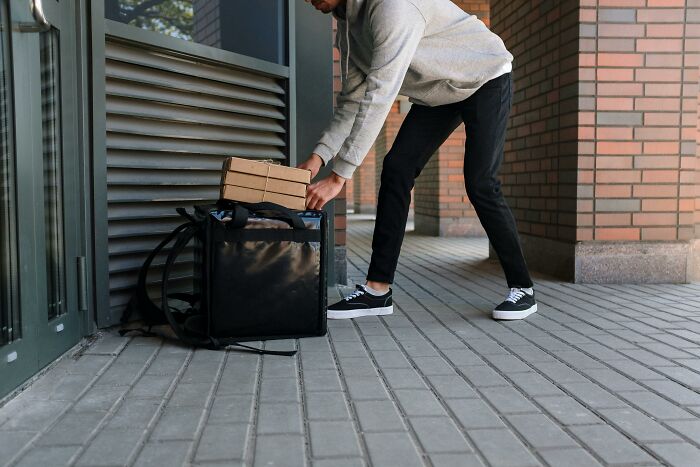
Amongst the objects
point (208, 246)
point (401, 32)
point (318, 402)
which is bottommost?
point (318, 402)

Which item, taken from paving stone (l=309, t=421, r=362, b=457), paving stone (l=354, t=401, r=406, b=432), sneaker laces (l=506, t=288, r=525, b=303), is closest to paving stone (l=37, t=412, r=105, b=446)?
paving stone (l=309, t=421, r=362, b=457)

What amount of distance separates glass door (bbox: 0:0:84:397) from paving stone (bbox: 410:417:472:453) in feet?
3.83

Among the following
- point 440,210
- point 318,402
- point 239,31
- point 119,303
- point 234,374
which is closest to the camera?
point 318,402

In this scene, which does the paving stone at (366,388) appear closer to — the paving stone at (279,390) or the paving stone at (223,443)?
the paving stone at (279,390)

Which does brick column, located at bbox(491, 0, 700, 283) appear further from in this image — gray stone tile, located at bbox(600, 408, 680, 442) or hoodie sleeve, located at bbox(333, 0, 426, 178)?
gray stone tile, located at bbox(600, 408, 680, 442)

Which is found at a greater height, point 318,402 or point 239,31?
point 239,31

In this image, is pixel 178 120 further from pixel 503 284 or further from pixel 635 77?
pixel 635 77

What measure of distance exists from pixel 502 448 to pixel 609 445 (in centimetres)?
26

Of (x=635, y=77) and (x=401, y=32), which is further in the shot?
(x=635, y=77)

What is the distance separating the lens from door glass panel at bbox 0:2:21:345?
194 cm

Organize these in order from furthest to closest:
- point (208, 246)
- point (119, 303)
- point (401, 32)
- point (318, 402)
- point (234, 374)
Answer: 1. point (119, 303)
2. point (401, 32)
3. point (208, 246)
4. point (234, 374)
5. point (318, 402)

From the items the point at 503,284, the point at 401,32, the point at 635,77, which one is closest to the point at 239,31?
the point at 401,32

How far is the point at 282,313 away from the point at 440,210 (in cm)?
682

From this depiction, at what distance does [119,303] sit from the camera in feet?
9.65
